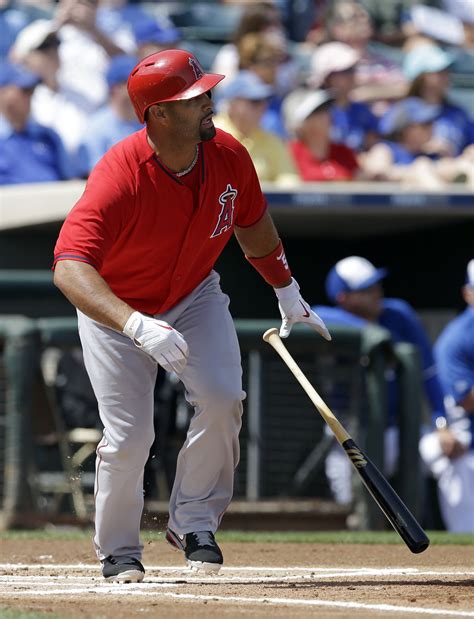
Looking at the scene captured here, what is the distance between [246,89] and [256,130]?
0.28 m

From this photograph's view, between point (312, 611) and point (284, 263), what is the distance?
5.65 feet

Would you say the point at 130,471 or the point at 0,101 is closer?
the point at 130,471

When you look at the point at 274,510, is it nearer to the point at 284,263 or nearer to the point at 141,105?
the point at 284,263

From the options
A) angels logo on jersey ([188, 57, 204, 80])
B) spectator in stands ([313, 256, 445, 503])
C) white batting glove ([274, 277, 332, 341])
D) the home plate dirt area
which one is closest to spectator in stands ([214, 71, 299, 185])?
spectator in stands ([313, 256, 445, 503])

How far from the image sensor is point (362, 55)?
11.8m

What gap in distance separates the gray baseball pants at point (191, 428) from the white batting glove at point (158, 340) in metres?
0.34

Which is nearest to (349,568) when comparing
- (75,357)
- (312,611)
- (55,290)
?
(312,611)

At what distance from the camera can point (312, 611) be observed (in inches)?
147

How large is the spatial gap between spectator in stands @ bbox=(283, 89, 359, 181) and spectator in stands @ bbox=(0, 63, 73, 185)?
1.63 metres

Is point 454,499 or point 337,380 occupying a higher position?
point 337,380

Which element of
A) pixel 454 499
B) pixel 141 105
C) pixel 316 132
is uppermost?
pixel 141 105

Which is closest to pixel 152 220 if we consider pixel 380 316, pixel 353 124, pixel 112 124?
pixel 380 316

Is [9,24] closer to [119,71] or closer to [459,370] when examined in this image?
[119,71]

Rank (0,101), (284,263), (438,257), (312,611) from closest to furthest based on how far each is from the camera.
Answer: (312,611), (284,263), (0,101), (438,257)
